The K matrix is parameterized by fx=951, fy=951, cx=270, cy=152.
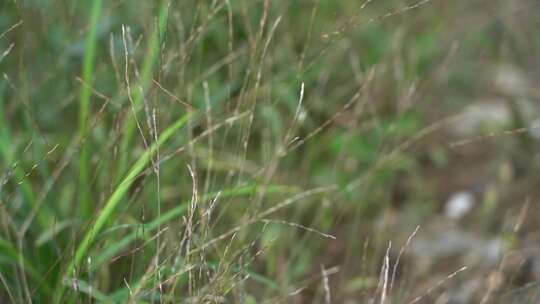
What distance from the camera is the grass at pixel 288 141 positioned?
185 cm

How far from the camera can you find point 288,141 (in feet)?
6.40

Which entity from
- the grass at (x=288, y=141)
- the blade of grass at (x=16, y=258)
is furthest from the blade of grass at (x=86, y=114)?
the blade of grass at (x=16, y=258)

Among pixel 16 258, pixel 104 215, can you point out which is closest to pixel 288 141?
pixel 104 215

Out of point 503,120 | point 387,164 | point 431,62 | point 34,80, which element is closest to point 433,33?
point 431,62

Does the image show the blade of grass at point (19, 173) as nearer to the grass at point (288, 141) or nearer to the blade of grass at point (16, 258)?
the grass at point (288, 141)

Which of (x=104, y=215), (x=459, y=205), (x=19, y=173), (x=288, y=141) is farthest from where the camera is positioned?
(x=459, y=205)

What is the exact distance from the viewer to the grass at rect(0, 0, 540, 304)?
185 centimetres

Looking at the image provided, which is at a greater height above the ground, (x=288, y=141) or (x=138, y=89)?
(x=138, y=89)

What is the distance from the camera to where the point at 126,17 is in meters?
2.37

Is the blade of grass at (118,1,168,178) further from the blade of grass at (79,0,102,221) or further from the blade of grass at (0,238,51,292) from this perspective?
the blade of grass at (0,238,51,292)

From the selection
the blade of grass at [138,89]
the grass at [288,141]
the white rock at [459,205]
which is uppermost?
the blade of grass at [138,89]

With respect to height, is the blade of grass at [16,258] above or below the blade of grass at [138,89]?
below

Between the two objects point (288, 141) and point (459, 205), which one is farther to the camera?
point (459, 205)

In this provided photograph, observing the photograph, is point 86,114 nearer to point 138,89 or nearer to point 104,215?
point 138,89
